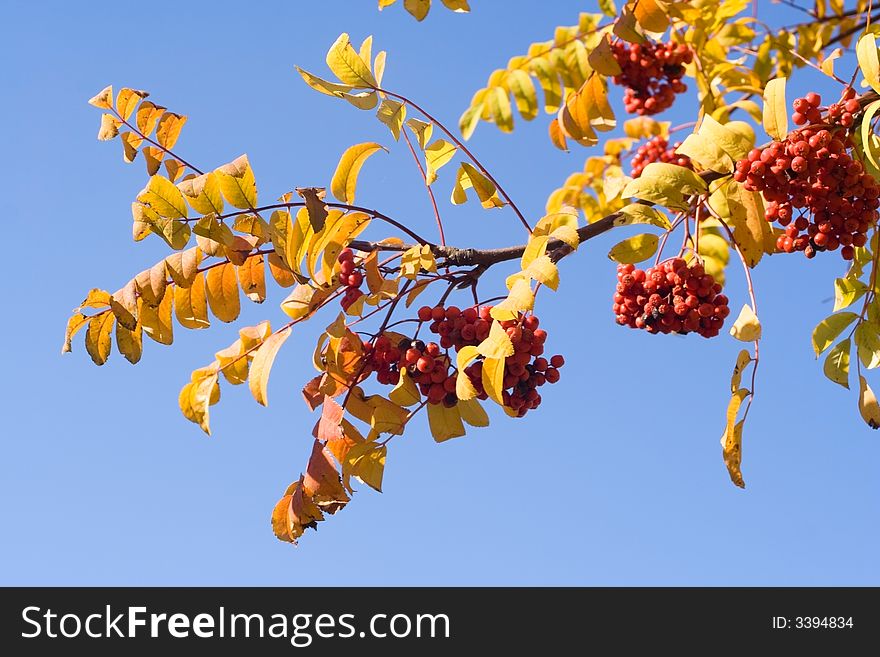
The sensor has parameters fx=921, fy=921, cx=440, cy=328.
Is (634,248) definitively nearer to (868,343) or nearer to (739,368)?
(739,368)

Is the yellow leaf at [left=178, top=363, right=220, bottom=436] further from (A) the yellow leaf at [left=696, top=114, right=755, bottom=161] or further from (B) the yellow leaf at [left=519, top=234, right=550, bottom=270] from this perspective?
(A) the yellow leaf at [left=696, top=114, right=755, bottom=161]

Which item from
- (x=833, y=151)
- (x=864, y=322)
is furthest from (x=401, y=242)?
(x=864, y=322)

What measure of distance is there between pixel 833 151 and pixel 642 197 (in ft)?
1.52

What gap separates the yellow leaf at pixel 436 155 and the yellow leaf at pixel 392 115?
10 centimetres

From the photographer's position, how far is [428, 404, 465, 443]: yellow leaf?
2.39m

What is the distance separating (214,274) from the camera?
255 centimetres

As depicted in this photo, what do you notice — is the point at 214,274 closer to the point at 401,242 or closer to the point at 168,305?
the point at 168,305

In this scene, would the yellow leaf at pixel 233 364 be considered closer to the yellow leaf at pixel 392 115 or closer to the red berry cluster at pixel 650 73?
the yellow leaf at pixel 392 115

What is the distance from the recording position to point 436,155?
2.45 metres

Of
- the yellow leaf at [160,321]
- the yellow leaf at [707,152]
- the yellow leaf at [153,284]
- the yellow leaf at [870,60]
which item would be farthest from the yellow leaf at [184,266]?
the yellow leaf at [870,60]

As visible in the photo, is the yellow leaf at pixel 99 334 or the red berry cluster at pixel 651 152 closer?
the yellow leaf at pixel 99 334

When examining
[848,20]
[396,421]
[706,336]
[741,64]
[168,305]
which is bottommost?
[396,421]

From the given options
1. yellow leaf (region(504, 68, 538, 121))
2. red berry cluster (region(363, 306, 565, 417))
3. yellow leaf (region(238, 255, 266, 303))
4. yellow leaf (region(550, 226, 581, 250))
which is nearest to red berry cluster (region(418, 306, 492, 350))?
red berry cluster (region(363, 306, 565, 417))

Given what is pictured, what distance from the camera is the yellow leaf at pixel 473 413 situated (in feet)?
7.74
